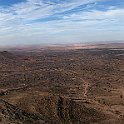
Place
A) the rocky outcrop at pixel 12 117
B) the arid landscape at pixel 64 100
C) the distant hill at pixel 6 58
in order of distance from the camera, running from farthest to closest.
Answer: the distant hill at pixel 6 58, the arid landscape at pixel 64 100, the rocky outcrop at pixel 12 117

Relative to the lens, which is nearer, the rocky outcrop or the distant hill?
the rocky outcrop

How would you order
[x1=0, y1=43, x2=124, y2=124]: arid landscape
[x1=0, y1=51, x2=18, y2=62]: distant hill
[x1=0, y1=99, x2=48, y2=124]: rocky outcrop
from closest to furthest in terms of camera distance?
[x1=0, y1=99, x2=48, y2=124]: rocky outcrop < [x1=0, y1=43, x2=124, y2=124]: arid landscape < [x1=0, y1=51, x2=18, y2=62]: distant hill

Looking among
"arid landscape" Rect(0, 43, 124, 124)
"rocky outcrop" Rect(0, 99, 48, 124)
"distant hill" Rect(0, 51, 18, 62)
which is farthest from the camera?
"distant hill" Rect(0, 51, 18, 62)

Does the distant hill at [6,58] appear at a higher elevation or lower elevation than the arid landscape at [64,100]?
higher

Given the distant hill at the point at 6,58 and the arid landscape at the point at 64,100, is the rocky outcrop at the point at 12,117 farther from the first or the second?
the distant hill at the point at 6,58

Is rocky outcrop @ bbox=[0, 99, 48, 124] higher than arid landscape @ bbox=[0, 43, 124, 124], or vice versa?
rocky outcrop @ bbox=[0, 99, 48, 124]

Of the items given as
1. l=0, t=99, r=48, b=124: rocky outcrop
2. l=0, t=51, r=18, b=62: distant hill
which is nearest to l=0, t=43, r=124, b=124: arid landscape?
l=0, t=99, r=48, b=124: rocky outcrop

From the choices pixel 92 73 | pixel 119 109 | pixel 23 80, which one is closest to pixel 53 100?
Answer: pixel 119 109

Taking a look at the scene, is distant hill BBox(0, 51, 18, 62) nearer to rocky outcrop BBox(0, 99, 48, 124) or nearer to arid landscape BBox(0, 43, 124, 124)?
arid landscape BBox(0, 43, 124, 124)

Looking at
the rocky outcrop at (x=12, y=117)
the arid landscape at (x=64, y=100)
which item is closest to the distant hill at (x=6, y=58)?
the arid landscape at (x=64, y=100)

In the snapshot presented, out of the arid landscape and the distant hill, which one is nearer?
the arid landscape

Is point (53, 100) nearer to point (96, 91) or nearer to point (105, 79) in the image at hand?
point (96, 91)

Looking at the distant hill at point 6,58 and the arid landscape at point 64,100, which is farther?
the distant hill at point 6,58
